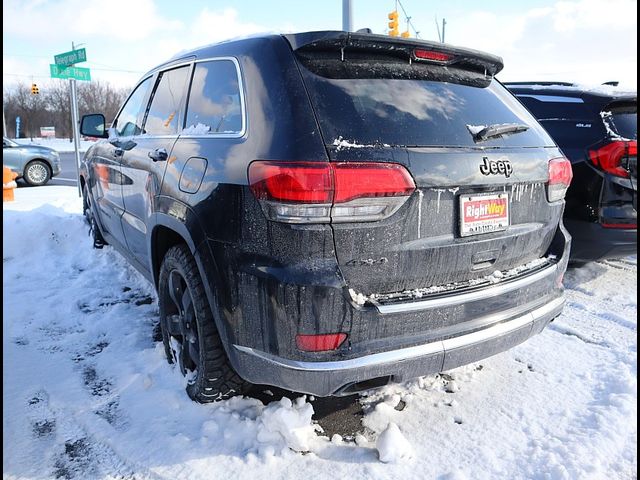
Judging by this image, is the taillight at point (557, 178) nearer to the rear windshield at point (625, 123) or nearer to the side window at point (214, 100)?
the side window at point (214, 100)

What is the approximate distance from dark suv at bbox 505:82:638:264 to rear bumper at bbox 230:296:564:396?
2.30 meters

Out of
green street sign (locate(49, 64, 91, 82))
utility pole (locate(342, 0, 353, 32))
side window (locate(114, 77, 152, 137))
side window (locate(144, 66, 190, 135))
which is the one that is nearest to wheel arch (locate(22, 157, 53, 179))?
green street sign (locate(49, 64, 91, 82))

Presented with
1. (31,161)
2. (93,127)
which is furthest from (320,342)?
(31,161)

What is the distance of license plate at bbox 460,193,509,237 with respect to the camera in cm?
219

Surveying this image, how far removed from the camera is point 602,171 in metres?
4.03

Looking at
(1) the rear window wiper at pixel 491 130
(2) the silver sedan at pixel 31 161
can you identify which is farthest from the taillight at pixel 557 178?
(2) the silver sedan at pixel 31 161

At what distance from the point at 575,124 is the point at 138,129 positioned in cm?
361

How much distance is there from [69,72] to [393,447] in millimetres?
8554

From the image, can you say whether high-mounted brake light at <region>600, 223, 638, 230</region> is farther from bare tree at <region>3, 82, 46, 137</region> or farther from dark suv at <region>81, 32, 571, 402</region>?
bare tree at <region>3, 82, 46, 137</region>

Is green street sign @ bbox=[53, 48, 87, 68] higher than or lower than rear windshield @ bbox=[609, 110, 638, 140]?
higher

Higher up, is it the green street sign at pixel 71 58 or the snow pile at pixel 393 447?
the green street sign at pixel 71 58

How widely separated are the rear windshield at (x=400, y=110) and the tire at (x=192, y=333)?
1.04 meters

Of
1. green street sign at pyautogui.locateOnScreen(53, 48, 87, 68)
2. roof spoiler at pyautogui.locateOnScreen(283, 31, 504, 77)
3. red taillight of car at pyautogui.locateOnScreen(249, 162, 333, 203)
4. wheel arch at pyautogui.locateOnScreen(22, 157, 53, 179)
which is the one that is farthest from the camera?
wheel arch at pyautogui.locateOnScreen(22, 157, 53, 179)

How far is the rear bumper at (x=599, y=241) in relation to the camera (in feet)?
13.3
